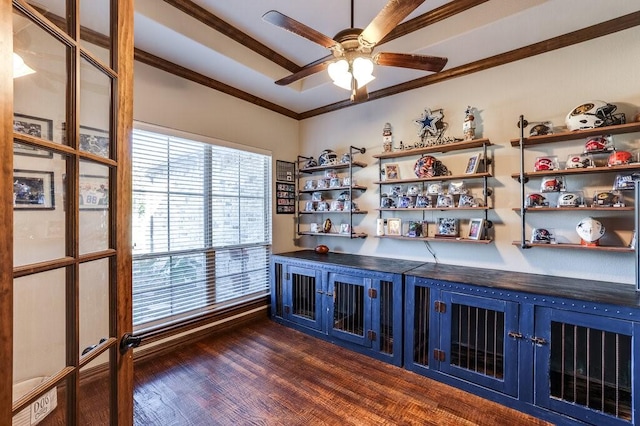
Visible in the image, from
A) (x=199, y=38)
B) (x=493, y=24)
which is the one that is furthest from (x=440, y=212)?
(x=199, y=38)

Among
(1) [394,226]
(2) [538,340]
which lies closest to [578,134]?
(2) [538,340]

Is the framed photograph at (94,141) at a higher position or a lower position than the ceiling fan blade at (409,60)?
lower

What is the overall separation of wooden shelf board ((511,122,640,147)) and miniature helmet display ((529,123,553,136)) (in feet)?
0.16

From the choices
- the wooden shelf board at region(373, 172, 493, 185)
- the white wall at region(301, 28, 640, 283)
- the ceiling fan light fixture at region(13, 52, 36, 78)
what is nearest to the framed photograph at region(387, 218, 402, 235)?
the white wall at region(301, 28, 640, 283)

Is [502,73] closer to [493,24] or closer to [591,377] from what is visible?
[493,24]

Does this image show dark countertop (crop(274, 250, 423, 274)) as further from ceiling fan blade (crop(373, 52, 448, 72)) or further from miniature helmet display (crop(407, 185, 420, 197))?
ceiling fan blade (crop(373, 52, 448, 72))

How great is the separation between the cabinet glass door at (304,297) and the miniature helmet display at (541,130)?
91.3 inches

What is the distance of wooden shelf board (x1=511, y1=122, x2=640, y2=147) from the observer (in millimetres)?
2016

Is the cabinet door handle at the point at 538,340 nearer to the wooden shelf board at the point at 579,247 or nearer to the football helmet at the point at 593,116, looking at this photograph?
the wooden shelf board at the point at 579,247

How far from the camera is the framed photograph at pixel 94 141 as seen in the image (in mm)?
990

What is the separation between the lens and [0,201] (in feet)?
2.15

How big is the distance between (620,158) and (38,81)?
316cm

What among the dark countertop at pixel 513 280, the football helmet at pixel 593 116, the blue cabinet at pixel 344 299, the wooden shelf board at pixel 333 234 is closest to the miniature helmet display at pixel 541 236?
the dark countertop at pixel 513 280

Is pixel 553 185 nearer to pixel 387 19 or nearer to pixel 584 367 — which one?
pixel 584 367
